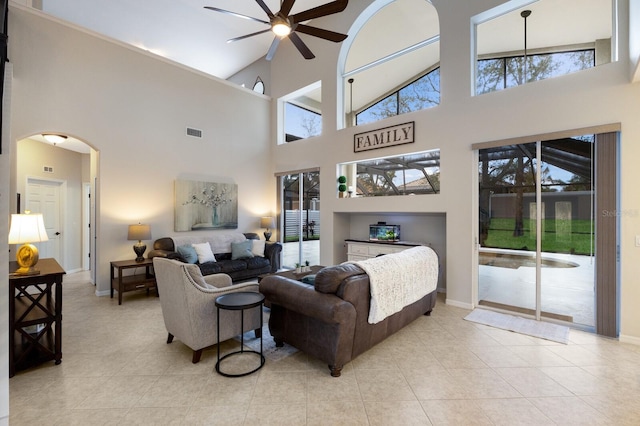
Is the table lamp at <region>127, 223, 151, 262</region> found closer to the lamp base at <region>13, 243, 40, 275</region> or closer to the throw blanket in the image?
the lamp base at <region>13, 243, 40, 275</region>

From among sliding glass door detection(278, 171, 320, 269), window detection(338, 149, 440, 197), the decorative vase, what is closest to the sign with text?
window detection(338, 149, 440, 197)

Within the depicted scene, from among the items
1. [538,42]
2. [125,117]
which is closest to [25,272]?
[125,117]

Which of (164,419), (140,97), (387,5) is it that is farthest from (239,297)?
(387,5)

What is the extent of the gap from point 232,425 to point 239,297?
3.32 feet

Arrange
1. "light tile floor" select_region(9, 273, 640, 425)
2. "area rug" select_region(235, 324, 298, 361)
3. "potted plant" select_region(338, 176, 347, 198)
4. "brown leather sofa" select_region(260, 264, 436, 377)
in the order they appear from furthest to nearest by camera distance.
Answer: "potted plant" select_region(338, 176, 347, 198)
"area rug" select_region(235, 324, 298, 361)
"brown leather sofa" select_region(260, 264, 436, 377)
"light tile floor" select_region(9, 273, 640, 425)

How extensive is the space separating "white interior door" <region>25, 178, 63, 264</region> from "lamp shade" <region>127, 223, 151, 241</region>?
98.4 inches

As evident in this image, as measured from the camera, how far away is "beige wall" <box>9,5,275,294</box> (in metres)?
4.27

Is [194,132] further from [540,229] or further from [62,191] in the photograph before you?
[540,229]

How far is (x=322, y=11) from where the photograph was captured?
316 centimetres

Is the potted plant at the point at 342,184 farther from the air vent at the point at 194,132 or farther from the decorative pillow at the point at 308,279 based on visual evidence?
the air vent at the point at 194,132

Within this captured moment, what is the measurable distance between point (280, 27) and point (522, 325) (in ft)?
15.0

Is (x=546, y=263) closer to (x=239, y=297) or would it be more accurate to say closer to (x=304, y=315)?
(x=304, y=315)

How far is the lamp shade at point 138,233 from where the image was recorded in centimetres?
490

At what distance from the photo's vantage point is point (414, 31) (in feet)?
16.7
